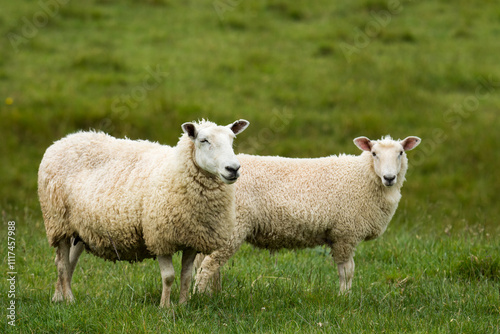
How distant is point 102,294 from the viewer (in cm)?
544

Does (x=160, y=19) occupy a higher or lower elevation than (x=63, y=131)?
higher

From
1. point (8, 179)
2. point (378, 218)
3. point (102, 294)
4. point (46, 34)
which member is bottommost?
point (8, 179)

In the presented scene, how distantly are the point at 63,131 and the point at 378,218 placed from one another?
666cm

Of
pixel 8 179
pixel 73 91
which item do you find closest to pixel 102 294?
pixel 8 179

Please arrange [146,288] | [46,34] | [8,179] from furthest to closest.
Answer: [46,34], [8,179], [146,288]

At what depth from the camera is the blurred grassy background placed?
11.2 meters

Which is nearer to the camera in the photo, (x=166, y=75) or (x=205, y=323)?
(x=205, y=323)

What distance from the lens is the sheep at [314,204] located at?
5.89 metres

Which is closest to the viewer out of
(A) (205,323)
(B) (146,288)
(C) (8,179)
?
(A) (205,323)

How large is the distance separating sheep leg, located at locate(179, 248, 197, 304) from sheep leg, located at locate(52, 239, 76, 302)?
3.27ft

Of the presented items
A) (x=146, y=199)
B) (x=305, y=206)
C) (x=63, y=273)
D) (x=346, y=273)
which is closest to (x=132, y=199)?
(x=146, y=199)

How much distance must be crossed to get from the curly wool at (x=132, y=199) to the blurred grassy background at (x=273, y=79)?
15.8 ft

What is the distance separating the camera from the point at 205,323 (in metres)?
4.50

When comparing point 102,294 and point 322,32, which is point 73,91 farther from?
point 102,294
